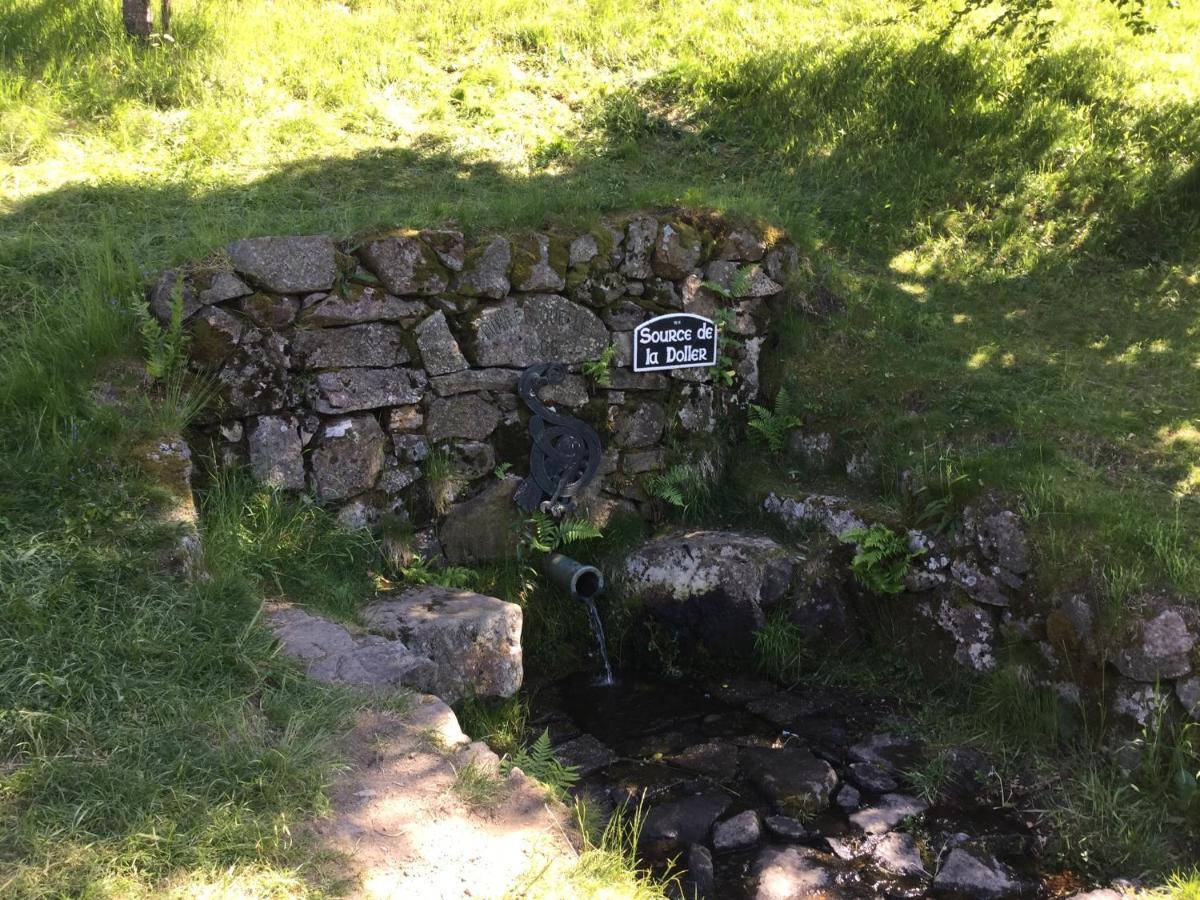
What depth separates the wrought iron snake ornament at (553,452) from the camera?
19.6ft

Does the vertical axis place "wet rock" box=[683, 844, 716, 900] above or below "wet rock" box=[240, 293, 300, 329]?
below

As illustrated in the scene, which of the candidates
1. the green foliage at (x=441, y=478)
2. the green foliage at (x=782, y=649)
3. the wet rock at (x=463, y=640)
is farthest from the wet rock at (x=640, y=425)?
the wet rock at (x=463, y=640)

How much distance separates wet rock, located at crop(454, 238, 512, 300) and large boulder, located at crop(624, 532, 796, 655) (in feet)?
6.13

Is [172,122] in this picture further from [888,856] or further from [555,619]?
[888,856]

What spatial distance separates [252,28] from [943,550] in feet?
23.5

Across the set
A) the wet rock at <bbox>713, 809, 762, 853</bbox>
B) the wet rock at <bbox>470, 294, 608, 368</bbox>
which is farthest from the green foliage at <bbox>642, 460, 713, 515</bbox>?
the wet rock at <bbox>713, 809, 762, 853</bbox>

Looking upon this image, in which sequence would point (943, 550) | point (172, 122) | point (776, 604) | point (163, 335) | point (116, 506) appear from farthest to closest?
point (172, 122) < point (776, 604) < point (943, 550) < point (163, 335) < point (116, 506)

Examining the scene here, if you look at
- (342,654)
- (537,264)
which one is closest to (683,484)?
(537,264)

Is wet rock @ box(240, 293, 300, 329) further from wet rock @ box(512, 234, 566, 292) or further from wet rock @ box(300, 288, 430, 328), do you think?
wet rock @ box(512, 234, 566, 292)

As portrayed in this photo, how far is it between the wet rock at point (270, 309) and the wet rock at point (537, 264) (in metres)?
1.33

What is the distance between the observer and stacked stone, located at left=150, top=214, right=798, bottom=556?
205 inches

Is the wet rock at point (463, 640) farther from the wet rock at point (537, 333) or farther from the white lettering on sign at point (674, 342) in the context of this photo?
the white lettering on sign at point (674, 342)

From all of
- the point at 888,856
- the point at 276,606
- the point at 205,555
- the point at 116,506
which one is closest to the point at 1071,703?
the point at 888,856

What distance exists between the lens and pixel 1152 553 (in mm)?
4574
